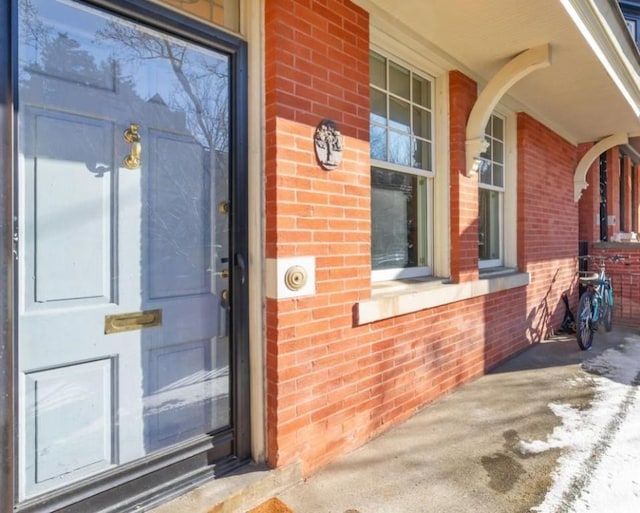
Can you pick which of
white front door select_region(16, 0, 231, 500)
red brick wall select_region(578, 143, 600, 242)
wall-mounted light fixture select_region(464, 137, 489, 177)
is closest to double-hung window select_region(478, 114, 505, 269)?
wall-mounted light fixture select_region(464, 137, 489, 177)

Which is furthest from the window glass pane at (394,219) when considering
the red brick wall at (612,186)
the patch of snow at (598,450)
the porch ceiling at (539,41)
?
the red brick wall at (612,186)

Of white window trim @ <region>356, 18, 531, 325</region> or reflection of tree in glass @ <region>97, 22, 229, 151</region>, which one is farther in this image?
white window trim @ <region>356, 18, 531, 325</region>

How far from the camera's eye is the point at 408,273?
11.8 feet

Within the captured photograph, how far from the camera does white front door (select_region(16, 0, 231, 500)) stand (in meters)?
1.70

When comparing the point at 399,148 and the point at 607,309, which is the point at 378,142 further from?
the point at 607,309

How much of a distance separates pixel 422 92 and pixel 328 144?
1.72m

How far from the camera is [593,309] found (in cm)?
534

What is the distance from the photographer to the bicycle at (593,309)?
499 cm

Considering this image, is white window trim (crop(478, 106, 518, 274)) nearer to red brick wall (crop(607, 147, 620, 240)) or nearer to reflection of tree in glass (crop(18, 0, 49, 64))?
reflection of tree in glass (crop(18, 0, 49, 64))

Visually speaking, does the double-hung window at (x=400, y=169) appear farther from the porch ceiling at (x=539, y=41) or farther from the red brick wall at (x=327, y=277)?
the red brick wall at (x=327, y=277)

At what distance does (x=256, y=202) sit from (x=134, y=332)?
0.92m

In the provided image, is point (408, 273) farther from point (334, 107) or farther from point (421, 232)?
point (334, 107)

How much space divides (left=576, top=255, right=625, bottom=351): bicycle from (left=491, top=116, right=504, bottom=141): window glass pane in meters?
2.27

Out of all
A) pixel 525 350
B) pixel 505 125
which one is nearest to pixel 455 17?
Answer: pixel 505 125
